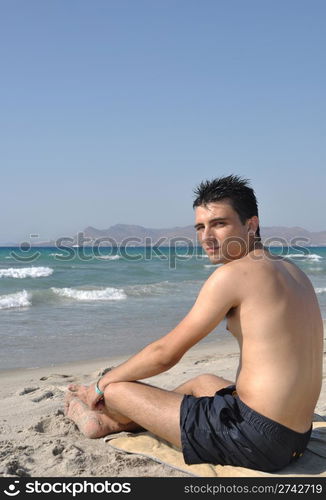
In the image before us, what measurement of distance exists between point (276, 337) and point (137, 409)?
0.99 m

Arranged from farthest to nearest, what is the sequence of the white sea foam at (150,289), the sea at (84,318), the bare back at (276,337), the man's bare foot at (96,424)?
1. the white sea foam at (150,289)
2. the sea at (84,318)
3. the man's bare foot at (96,424)
4. the bare back at (276,337)

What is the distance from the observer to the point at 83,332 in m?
9.15

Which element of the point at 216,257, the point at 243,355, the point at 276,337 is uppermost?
the point at 216,257

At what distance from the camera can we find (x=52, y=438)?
140 inches

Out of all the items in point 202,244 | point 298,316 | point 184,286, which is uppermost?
point 202,244

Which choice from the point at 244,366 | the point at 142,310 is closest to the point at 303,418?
the point at 244,366

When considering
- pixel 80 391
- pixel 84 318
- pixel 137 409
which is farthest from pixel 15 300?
pixel 137 409

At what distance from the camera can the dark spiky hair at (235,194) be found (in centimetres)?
307

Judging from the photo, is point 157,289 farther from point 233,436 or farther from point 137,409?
point 233,436

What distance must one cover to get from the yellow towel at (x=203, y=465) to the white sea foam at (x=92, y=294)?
11696 millimetres

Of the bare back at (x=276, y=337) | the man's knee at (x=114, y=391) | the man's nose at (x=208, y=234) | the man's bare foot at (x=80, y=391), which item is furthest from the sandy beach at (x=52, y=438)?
the man's nose at (x=208, y=234)

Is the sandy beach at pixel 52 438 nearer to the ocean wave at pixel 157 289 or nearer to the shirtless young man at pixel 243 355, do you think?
the shirtless young man at pixel 243 355
